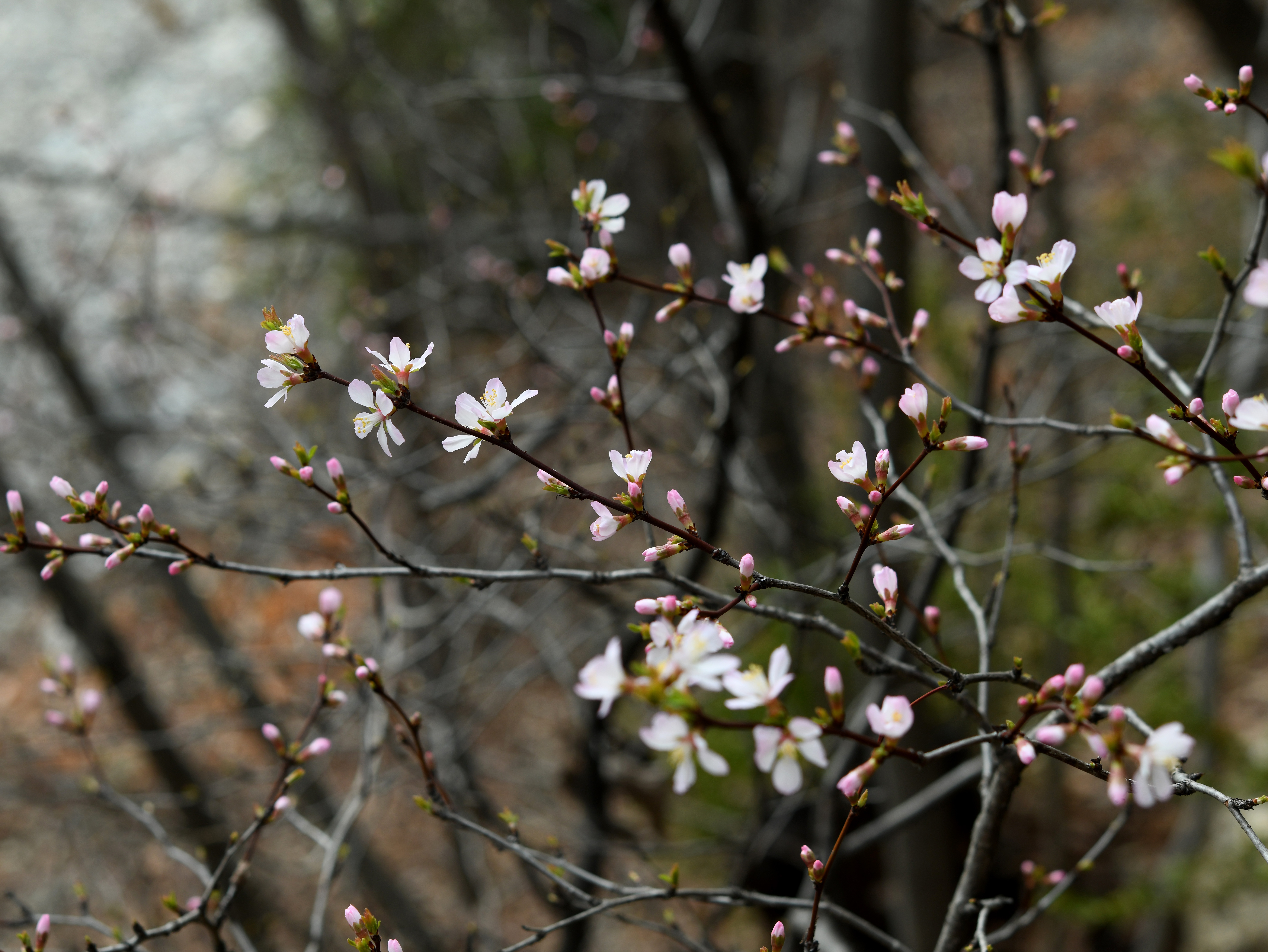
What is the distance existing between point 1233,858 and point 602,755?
307 cm

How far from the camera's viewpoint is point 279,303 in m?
6.30

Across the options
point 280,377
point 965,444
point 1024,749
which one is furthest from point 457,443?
point 1024,749

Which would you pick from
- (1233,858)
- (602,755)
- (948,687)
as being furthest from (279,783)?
(1233,858)

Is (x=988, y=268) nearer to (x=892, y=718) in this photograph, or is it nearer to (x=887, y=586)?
(x=887, y=586)

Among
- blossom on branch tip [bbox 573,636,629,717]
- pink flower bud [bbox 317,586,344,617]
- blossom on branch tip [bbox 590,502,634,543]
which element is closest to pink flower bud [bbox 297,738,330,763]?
pink flower bud [bbox 317,586,344,617]

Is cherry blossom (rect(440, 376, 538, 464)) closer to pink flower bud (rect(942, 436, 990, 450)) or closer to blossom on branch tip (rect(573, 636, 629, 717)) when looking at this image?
blossom on branch tip (rect(573, 636, 629, 717))

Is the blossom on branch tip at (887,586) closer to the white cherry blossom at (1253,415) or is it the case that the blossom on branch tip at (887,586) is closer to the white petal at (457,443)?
the white cherry blossom at (1253,415)

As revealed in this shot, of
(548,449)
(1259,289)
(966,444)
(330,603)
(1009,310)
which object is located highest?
(1259,289)

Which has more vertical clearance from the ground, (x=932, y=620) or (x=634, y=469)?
(x=634, y=469)

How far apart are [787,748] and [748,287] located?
797 mm

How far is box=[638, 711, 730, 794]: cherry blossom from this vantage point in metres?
0.81

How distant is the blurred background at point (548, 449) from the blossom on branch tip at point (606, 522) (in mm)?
864

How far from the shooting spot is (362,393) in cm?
110

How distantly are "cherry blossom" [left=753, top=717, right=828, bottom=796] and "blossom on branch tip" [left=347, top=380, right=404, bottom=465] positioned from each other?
0.58 m
